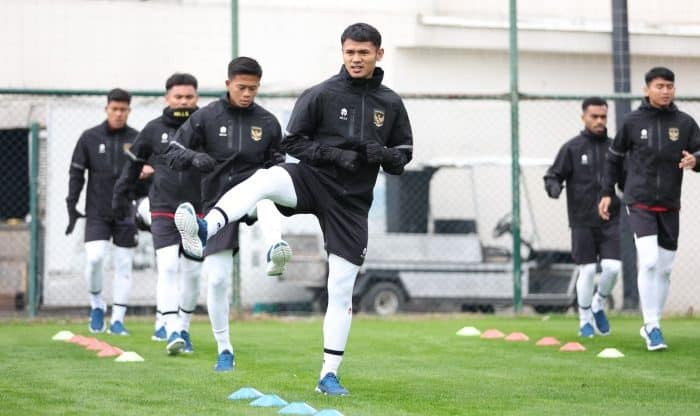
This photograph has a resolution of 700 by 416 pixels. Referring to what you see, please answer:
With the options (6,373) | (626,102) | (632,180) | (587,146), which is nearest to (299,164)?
(6,373)

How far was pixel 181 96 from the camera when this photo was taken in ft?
37.7

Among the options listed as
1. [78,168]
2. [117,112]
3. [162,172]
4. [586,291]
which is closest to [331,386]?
[162,172]

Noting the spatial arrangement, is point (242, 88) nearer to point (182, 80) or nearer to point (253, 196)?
point (253, 196)

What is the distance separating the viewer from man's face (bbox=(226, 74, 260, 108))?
9562mm

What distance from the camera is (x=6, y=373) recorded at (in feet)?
31.2

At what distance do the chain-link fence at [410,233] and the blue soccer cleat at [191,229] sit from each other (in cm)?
999

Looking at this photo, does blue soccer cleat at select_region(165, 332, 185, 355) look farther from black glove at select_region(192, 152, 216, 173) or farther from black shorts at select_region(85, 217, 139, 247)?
black shorts at select_region(85, 217, 139, 247)

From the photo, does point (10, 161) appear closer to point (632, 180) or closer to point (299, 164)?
point (632, 180)

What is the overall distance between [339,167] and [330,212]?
0.27 metres

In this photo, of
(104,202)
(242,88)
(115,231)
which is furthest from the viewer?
Result: (115,231)

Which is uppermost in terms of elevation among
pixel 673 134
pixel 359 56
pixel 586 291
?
pixel 359 56

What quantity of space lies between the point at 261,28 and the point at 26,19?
3.53 meters

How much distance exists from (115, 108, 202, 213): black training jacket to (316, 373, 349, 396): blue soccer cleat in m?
3.45

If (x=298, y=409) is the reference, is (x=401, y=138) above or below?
above
